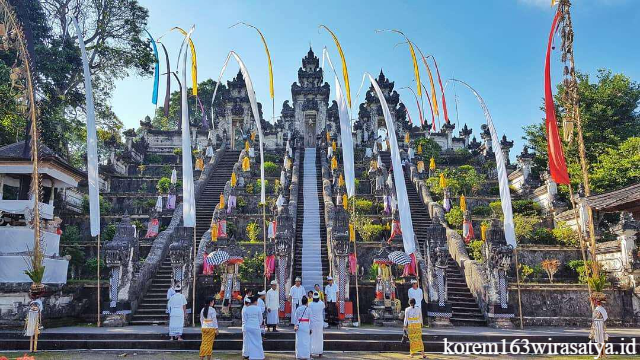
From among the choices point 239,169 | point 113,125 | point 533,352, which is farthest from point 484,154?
point 533,352

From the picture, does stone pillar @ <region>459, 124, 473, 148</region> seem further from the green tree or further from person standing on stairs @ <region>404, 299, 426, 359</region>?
person standing on stairs @ <region>404, 299, 426, 359</region>

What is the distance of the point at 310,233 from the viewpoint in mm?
20672

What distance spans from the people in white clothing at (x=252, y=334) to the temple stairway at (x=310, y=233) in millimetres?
6424

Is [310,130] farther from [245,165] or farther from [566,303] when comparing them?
[566,303]

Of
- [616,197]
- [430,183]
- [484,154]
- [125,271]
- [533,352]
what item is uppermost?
[484,154]

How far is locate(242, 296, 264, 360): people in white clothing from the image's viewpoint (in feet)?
31.9

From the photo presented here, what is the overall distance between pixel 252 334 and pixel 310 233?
35.8 feet

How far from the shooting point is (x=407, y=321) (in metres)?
10.5

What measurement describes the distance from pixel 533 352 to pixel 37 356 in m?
10.3

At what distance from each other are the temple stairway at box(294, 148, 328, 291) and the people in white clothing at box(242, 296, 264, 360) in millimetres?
6424

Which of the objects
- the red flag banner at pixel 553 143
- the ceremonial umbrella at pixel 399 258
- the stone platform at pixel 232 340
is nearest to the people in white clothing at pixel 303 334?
the stone platform at pixel 232 340

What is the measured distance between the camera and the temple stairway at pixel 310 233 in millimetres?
17406

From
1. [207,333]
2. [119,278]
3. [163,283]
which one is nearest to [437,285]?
[207,333]

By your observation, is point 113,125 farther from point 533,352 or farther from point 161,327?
point 533,352
